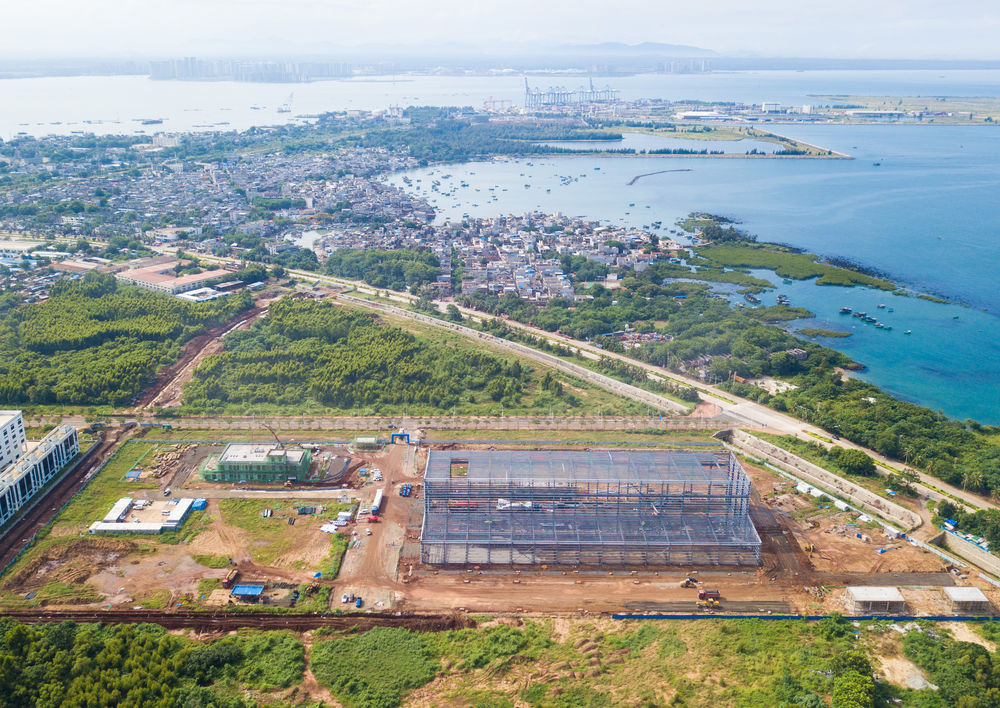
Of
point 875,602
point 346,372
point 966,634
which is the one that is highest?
point 346,372

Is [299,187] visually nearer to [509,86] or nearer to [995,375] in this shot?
[995,375]

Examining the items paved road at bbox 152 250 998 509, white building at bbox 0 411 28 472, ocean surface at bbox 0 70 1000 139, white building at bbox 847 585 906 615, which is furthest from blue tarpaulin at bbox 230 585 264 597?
ocean surface at bbox 0 70 1000 139

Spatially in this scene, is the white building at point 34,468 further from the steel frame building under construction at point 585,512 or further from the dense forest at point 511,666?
the steel frame building under construction at point 585,512

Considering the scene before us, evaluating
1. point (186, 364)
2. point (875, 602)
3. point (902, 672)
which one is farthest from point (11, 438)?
point (902, 672)

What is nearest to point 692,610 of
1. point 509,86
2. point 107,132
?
point 107,132

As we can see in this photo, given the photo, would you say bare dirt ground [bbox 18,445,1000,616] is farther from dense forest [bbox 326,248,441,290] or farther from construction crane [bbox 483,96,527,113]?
construction crane [bbox 483,96,527,113]

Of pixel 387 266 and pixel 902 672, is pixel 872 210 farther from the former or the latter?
pixel 902 672
